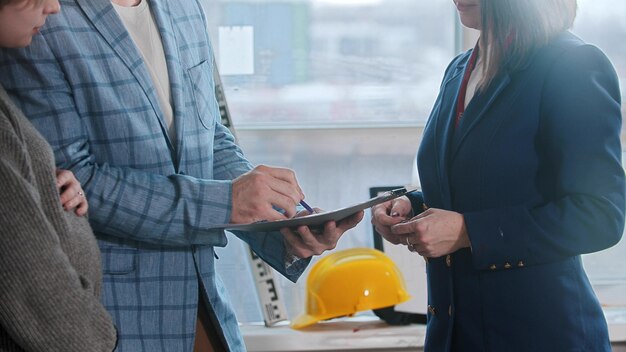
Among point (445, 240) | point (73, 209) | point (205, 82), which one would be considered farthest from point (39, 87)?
point (445, 240)

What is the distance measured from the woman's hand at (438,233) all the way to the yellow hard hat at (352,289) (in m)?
1.41

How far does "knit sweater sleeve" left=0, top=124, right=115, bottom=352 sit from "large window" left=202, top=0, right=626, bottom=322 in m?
2.01

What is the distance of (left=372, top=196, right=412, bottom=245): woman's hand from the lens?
6.24 ft

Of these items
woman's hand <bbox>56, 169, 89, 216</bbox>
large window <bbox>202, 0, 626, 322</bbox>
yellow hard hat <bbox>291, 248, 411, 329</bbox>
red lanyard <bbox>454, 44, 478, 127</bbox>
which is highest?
red lanyard <bbox>454, 44, 478, 127</bbox>

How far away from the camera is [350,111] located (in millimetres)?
3365

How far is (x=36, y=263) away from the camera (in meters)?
1.28

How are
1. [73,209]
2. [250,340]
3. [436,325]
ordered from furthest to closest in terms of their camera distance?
[250,340], [436,325], [73,209]

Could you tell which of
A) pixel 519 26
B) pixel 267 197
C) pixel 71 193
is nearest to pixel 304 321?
pixel 267 197

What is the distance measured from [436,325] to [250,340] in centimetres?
135

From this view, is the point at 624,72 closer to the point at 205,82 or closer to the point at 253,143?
the point at 253,143

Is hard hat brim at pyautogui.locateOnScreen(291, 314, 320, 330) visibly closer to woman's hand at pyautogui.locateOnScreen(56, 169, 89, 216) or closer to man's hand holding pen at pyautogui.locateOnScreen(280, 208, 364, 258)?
man's hand holding pen at pyautogui.locateOnScreen(280, 208, 364, 258)

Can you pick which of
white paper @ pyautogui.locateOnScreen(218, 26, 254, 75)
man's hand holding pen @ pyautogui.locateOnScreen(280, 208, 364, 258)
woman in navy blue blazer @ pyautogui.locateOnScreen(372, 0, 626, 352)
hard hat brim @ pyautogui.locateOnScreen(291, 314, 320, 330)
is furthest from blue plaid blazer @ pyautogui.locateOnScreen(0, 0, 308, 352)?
white paper @ pyautogui.locateOnScreen(218, 26, 254, 75)

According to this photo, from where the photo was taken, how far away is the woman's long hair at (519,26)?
171 cm

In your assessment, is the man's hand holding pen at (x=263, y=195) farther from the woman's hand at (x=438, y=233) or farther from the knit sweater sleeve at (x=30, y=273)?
the knit sweater sleeve at (x=30, y=273)
